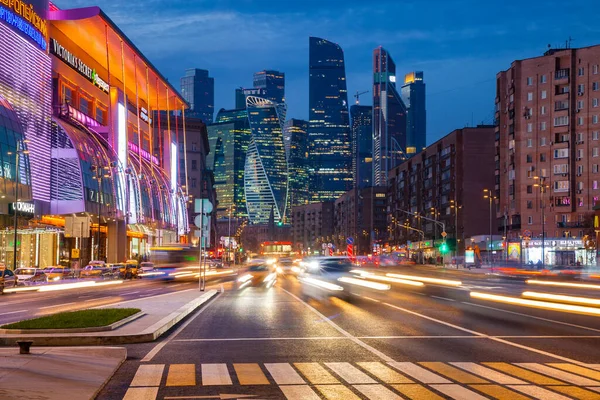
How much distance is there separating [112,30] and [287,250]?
39796 mm

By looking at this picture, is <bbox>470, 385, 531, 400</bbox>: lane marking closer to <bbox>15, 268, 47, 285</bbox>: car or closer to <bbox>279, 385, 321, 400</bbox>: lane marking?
<bbox>279, 385, 321, 400</bbox>: lane marking

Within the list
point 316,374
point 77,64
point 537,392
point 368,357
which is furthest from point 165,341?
point 77,64

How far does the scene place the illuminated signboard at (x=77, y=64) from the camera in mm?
78062

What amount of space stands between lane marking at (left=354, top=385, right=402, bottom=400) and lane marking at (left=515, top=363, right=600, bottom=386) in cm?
295

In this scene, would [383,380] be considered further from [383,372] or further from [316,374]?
[316,374]

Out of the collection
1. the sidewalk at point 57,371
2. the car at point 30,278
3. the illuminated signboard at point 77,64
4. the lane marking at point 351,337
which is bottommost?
the car at point 30,278

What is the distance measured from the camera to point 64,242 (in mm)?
80375

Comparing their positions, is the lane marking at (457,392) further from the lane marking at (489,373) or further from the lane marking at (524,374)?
the lane marking at (524,374)

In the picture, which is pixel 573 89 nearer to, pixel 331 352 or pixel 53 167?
pixel 53 167

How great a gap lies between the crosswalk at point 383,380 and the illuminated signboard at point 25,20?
5723cm

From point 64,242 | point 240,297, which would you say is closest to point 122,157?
point 64,242

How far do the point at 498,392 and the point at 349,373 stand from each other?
2.56 m

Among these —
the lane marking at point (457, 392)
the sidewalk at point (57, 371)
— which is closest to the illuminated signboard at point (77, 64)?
the sidewalk at point (57, 371)

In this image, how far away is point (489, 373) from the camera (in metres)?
12.0
